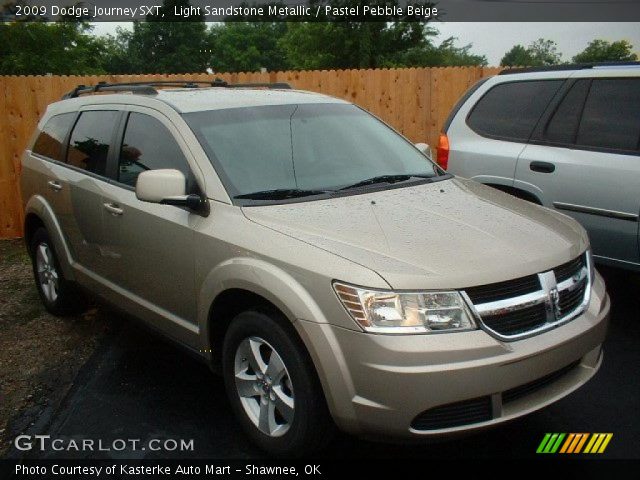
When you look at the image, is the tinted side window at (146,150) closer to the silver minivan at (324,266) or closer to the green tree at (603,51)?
the silver minivan at (324,266)

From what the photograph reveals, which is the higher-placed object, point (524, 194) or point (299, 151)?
point (299, 151)

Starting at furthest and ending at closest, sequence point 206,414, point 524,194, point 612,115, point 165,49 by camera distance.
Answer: point 165,49, point 524,194, point 612,115, point 206,414

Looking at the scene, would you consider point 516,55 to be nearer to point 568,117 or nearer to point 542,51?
point 542,51

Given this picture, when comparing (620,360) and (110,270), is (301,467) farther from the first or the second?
(620,360)

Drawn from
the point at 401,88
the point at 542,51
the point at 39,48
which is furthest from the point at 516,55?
the point at 401,88

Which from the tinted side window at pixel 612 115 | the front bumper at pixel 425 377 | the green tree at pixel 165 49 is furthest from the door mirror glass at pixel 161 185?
the green tree at pixel 165 49

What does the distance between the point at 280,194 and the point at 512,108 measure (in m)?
3.00

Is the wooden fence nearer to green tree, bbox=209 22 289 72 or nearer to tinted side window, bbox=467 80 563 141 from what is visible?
tinted side window, bbox=467 80 563 141

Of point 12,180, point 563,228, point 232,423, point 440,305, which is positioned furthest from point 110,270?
point 12,180

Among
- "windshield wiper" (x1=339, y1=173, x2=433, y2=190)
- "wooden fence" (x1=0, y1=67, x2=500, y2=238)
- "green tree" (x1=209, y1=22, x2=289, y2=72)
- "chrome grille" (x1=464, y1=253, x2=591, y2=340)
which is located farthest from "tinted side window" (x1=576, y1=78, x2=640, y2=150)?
"green tree" (x1=209, y1=22, x2=289, y2=72)

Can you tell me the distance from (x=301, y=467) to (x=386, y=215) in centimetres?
128

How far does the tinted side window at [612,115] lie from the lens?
15.9 ft

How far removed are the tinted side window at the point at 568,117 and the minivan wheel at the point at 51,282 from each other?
3.99 metres

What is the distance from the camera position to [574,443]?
130 inches
